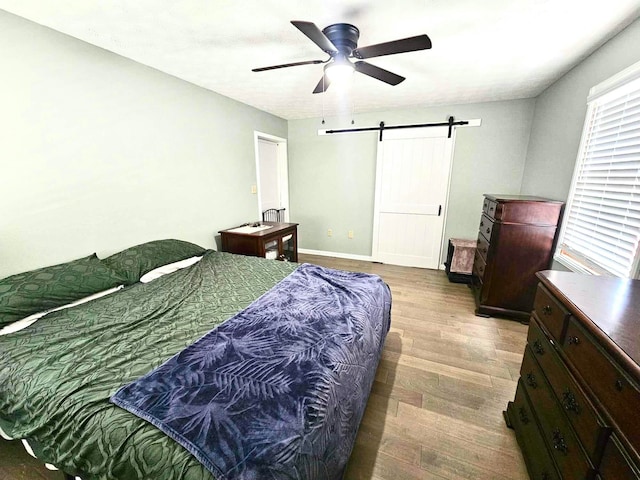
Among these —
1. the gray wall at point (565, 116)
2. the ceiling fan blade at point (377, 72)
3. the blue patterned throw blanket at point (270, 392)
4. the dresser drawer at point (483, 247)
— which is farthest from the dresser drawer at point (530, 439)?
the ceiling fan blade at point (377, 72)

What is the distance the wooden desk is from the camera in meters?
3.03

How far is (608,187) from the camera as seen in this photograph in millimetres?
1796

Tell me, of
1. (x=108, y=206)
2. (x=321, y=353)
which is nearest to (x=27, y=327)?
(x=108, y=206)

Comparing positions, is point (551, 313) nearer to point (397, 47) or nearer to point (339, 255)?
point (397, 47)

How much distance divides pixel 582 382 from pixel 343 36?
210 centimetres

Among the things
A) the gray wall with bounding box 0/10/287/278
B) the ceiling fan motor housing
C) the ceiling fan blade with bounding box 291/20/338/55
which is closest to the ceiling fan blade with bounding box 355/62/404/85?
the ceiling fan motor housing

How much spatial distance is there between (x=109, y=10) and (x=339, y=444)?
8.44 ft

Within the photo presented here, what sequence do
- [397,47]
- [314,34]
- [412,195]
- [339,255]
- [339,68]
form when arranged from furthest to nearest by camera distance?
1. [339,255]
2. [412,195]
3. [339,68]
4. [397,47]
5. [314,34]

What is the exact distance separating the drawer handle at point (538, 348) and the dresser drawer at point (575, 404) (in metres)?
0.01

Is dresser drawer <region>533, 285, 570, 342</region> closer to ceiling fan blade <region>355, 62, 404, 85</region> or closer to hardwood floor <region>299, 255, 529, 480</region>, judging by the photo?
hardwood floor <region>299, 255, 529, 480</region>

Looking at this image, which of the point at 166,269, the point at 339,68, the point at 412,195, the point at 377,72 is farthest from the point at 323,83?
the point at 412,195

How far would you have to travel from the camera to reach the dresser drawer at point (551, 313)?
A: 105 cm

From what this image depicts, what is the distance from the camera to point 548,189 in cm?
270

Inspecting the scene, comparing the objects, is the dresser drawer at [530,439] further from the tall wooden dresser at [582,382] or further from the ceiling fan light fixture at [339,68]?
the ceiling fan light fixture at [339,68]
